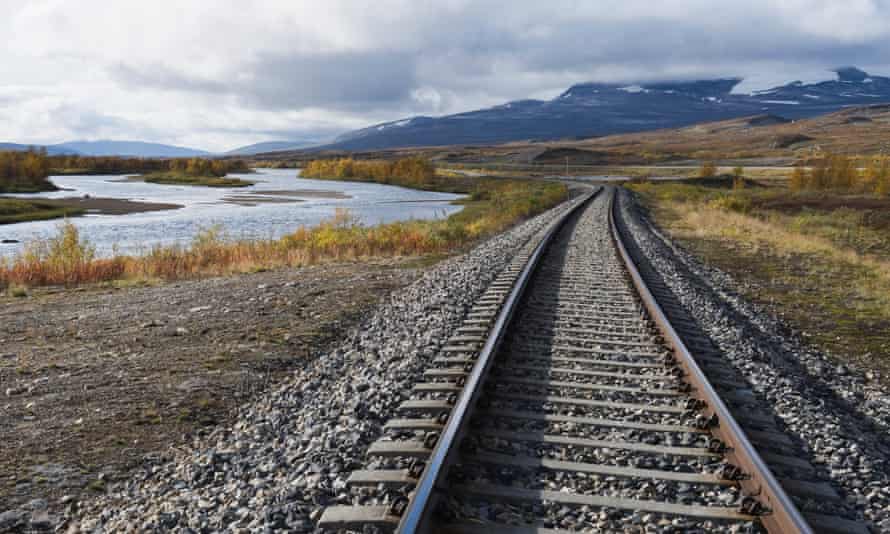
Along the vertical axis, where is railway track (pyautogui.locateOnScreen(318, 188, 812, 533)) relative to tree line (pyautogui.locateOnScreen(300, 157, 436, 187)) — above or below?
below

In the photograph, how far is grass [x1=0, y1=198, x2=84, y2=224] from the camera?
4253 centimetres

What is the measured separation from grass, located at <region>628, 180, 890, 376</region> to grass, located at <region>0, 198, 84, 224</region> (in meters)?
38.1

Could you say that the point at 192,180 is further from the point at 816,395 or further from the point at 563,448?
the point at 563,448

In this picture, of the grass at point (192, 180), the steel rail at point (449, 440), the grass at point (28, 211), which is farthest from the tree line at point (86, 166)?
the steel rail at point (449, 440)

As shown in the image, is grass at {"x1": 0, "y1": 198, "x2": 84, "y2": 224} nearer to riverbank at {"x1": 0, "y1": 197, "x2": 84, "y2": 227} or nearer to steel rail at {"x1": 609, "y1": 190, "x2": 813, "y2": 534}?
riverbank at {"x1": 0, "y1": 197, "x2": 84, "y2": 227}

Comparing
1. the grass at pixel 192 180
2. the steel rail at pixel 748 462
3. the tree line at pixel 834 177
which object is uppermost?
the grass at pixel 192 180

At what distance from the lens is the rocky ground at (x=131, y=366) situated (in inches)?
193

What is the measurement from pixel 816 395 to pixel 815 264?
11697 mm

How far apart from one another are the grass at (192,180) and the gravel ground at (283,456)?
268ft

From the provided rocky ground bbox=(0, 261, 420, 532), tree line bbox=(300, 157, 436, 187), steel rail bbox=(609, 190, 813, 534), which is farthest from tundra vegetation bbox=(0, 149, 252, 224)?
steel rail bbox=(609, 190, 813, 534)

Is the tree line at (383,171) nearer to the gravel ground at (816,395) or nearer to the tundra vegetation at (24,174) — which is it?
the tundra vegetation at (24,174)

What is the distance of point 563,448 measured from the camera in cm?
466

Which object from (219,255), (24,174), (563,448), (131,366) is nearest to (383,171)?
(24,174)

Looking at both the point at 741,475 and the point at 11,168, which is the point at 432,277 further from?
the point at 11,168
